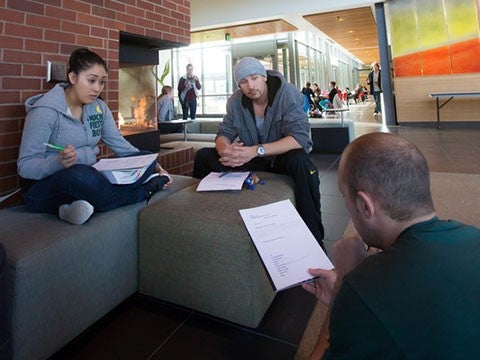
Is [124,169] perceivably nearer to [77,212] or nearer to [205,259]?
[77,212]

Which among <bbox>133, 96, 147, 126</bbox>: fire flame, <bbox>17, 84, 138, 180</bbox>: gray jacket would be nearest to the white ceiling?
<bbox>133, 96, 147, 126</bbox>: fire flame

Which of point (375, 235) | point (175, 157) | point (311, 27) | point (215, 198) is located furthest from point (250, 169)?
point (311, 27)

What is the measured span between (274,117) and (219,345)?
1.21 metres

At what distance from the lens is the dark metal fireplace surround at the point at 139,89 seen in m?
2.63

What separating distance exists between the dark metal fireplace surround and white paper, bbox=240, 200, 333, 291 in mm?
1780

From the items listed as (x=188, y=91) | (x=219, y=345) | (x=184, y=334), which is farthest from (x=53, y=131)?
(x=188, y=91)

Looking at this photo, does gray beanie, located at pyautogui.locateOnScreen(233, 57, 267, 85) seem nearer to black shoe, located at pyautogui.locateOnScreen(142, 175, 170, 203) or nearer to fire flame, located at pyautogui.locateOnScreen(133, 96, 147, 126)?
black shoe, located at pyautogui.locateOnScreen(142, 175, 170, 203)

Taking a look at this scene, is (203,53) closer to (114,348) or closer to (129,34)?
(129,34)

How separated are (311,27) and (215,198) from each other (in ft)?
29.9

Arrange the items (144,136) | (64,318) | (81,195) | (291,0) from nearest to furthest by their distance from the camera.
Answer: (64,318)
(81,195)
(144,136)
(291,0)

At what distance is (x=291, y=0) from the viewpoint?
7.08m

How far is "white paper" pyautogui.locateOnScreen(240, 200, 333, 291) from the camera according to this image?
2.82 feet

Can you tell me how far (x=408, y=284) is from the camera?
440mm

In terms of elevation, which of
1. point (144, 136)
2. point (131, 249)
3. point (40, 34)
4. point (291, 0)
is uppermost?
point (291, 0)
